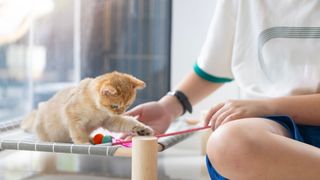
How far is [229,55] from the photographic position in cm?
108

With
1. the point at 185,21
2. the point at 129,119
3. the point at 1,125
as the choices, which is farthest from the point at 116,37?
the point at 129,119

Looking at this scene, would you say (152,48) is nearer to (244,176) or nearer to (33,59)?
(33,59)

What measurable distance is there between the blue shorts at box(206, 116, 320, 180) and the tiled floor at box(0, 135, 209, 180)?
25 centimetres

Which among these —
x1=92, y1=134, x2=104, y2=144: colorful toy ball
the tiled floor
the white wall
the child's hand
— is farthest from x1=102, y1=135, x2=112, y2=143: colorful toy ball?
the white wall

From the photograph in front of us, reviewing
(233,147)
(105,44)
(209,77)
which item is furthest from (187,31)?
(233,147)

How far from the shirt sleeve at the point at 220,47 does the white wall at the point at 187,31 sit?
0.60 metres

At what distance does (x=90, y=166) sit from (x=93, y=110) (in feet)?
0.96

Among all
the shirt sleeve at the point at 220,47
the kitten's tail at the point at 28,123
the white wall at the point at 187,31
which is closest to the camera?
the shirt sleeve at the point at 220,47

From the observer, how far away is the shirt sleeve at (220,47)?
3.43ft

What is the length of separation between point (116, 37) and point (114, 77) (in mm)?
913

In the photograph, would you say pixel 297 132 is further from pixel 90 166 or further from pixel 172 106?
pixel 90 166

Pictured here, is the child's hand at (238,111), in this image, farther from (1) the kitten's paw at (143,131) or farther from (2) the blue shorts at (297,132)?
(1) the kitten's paw at (143,131)

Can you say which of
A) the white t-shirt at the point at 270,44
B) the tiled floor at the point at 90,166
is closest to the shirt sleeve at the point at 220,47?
the white t-shirt at the point at 270,44

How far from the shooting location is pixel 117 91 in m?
0.90
